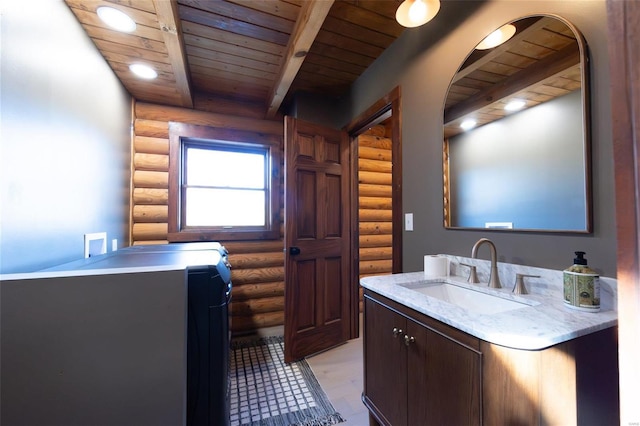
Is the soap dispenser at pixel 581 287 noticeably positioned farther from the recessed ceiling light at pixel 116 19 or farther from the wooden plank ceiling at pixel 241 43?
the recessed ceiling light at pixel 116 19

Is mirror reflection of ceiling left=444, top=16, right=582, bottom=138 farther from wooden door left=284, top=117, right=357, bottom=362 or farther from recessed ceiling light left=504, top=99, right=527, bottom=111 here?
wooden door left=284, top=117, right=357, bottom=362

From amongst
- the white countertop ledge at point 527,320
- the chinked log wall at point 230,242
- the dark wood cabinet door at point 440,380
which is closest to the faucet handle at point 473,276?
the white countertop ledge at point 527,320

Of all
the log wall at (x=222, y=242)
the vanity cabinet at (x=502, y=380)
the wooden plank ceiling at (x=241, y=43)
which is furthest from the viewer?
the log wall at (x=222, y=242)

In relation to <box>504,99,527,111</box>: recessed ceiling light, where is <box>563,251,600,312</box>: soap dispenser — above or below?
below

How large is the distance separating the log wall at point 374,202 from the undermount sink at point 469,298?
6.91 feet

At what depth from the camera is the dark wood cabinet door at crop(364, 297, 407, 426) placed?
107 cm

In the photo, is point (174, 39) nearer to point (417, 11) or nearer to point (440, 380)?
point (417, 11)

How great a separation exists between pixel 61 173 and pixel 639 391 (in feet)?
7.04

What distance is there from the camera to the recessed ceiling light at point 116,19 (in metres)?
1.39

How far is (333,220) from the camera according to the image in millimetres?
2564

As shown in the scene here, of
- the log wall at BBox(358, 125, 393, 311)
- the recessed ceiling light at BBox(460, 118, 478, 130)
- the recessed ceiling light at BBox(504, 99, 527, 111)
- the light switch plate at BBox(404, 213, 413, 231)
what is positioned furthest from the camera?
the log wall at BBox(358, 125, 393, 311)

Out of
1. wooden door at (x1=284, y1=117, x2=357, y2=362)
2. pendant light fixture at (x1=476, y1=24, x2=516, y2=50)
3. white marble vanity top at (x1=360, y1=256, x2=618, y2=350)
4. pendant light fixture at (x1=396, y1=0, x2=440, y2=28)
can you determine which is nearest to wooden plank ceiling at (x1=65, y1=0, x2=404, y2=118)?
pendant light fixture at (x1=396, y1=0, x2=440, y2=28)

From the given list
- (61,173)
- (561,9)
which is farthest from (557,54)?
(61,173)

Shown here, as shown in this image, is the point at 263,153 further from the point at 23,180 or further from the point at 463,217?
the point at 463,217
